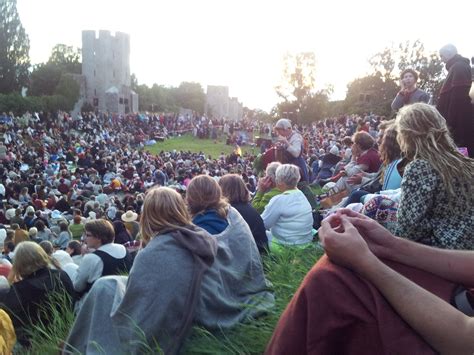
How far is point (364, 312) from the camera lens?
146 cm

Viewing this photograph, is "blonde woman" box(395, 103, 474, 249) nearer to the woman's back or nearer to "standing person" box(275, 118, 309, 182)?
the woman's back

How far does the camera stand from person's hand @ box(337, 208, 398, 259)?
1659 mm

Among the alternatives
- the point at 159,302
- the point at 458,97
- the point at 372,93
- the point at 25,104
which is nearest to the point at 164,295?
the point at 159,302

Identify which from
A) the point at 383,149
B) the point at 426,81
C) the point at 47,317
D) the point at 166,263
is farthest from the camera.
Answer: the point at 426,81

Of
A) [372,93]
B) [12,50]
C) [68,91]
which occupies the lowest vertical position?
[68,91]

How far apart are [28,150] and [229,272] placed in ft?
81.1

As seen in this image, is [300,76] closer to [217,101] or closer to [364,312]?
[217,101]

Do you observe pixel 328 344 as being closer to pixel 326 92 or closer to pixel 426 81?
pixel 426 81

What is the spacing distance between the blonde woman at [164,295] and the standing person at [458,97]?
307 centimetres

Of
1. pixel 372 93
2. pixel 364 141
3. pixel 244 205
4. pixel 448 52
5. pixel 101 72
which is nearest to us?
pixel 244 205

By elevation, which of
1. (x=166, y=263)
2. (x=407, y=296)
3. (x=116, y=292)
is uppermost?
(x=407, y=296)

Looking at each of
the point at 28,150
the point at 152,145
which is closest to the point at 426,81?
the point at 152,145

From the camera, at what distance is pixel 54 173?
21.1m

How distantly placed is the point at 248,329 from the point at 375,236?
3.96 feet
